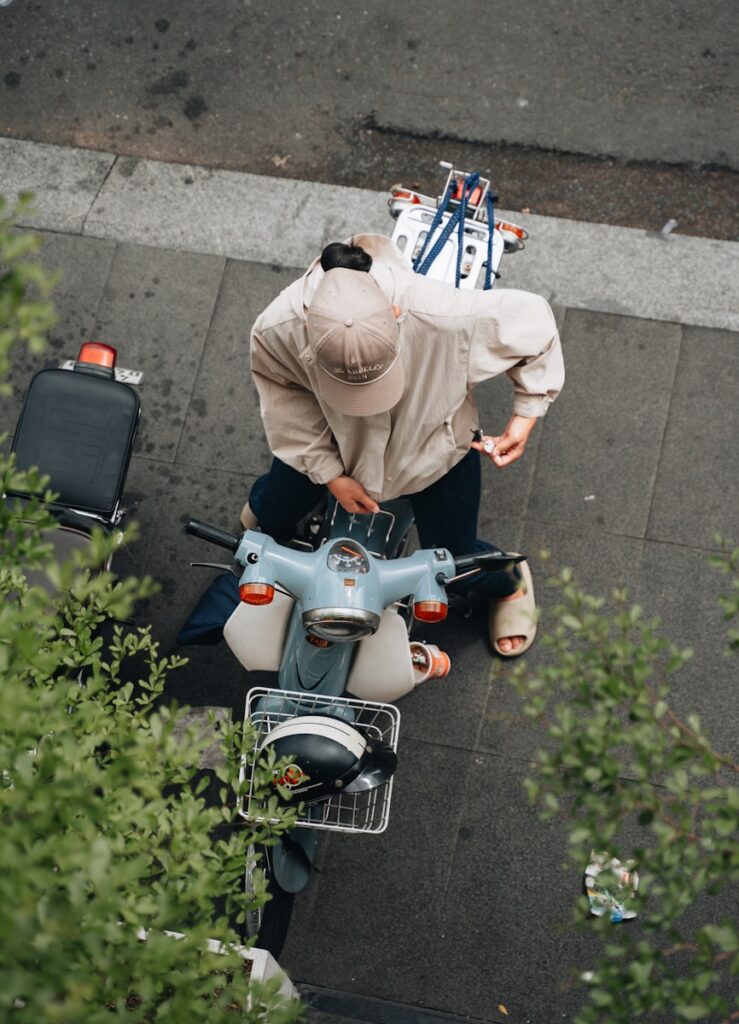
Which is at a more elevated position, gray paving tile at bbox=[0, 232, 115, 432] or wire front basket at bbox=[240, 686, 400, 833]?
gray paving tile at bbox=[0, 232, 115, 432]

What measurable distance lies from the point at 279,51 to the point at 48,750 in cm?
458

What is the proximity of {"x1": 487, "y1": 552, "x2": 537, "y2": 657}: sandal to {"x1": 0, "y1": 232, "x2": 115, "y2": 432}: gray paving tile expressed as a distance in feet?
7.64

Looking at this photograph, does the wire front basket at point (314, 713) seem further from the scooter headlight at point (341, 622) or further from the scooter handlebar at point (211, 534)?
the scooter handlebar at point (211, 534)

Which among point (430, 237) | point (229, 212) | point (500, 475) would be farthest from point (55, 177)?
point (500, 475)

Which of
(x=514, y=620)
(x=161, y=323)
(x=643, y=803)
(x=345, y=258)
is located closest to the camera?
(x=643, y=803)

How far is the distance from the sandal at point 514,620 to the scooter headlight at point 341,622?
1424 millimetres

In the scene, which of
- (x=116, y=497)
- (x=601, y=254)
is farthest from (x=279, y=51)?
(x=116, y=497)

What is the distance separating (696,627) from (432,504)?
1444 mm

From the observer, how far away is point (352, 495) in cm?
354

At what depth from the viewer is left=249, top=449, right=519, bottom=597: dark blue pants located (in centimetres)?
386

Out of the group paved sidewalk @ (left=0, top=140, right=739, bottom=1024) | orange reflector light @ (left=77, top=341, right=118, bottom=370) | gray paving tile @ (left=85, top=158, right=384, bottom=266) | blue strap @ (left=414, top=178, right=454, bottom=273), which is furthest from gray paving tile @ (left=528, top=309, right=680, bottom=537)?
orange reflector light @ (left=77, top=341, right=118, bottom=370)

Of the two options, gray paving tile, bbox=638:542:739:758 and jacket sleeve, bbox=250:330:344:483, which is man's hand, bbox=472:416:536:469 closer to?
jacket sleeve, bbox=250:330:344:483

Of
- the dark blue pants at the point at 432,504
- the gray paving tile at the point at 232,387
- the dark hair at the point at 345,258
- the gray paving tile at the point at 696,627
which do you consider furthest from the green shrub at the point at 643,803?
the gray paving tile at the point at 232,387

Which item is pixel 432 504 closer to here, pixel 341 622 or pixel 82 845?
pixel 341 622
